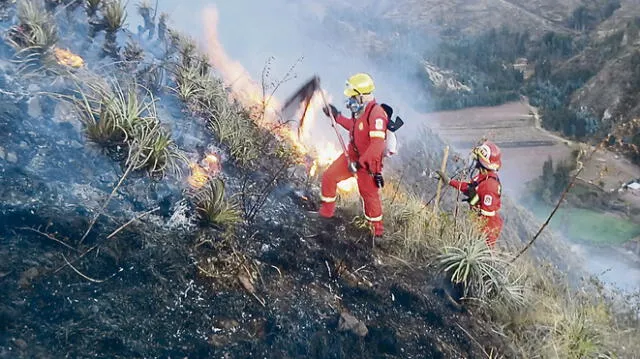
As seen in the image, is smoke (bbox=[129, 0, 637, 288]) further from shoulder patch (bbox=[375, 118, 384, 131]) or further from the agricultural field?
the agricultural field

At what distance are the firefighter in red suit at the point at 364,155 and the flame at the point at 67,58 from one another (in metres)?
2.75

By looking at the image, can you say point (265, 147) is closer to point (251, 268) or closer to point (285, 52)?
point (251, 268)

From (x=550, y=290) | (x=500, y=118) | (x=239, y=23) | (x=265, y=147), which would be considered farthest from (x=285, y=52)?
(x=500, y=118)

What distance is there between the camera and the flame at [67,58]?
A: 561 centimetres

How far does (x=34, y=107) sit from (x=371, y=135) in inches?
117

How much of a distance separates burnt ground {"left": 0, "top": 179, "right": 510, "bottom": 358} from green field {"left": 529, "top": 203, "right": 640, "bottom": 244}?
33.6ft

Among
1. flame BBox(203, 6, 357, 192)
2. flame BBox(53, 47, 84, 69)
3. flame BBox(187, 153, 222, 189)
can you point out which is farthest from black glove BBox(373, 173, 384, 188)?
flame BBox(53, 47, 84, 69)

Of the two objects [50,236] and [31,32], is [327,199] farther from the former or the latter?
[31,32]

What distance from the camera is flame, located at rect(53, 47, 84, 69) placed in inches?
221

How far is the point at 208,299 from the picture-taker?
3771 millimetres

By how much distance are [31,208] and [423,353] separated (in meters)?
2.94

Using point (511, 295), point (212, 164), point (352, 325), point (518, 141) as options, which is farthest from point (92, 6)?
point (518, 141)

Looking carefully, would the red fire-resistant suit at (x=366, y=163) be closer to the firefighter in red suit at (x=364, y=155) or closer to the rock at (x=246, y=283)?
the firefighter in red suit at (x=364, y=155)

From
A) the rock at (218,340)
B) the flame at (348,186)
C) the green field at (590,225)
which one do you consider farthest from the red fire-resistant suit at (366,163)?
the green field at (590,225)
